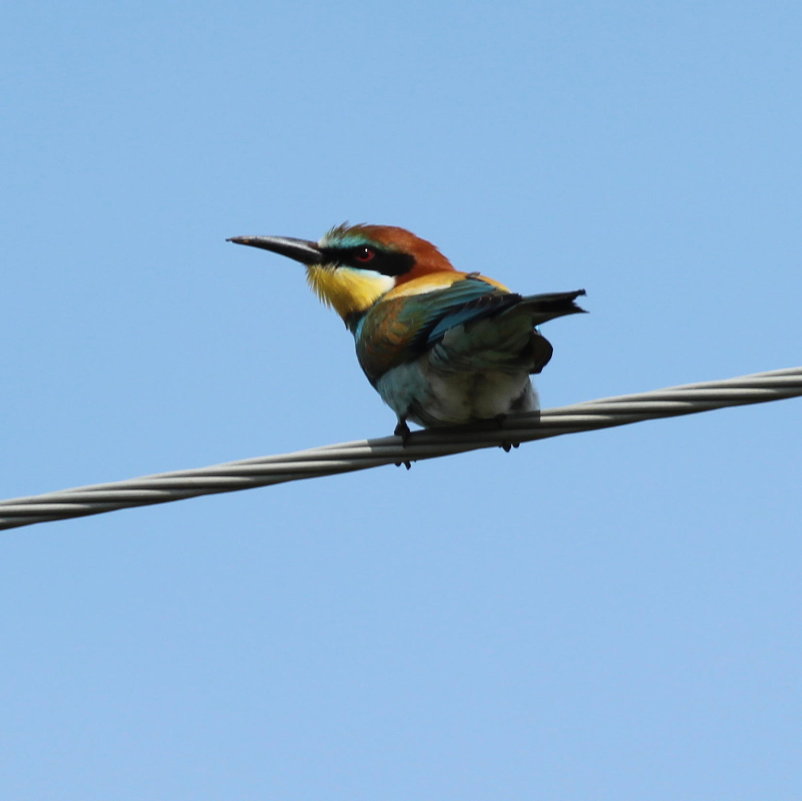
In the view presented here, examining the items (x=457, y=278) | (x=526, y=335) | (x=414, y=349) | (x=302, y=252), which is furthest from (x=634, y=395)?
(x=302, y=252)

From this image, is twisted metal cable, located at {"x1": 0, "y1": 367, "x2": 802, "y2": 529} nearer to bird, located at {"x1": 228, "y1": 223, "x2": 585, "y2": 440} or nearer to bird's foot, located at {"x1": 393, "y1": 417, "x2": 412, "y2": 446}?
bird, located at {"x1": 228, "y1": 223, "x2": 585, "y2": 440}

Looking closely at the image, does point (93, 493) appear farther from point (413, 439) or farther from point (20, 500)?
point (413, 439)

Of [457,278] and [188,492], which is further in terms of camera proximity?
[457,278]

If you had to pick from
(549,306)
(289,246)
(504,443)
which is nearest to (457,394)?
(504,443)

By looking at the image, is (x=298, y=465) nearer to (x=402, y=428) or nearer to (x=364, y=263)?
(x=402, y=428)

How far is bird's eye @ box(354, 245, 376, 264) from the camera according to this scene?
4.78 meters

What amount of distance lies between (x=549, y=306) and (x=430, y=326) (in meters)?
0.76

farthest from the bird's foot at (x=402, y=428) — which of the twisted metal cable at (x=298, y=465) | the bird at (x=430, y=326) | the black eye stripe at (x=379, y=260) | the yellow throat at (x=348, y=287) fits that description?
the twisted metal cable at (x=298, y=465)

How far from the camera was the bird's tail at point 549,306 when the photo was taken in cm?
304

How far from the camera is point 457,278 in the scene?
4266mm

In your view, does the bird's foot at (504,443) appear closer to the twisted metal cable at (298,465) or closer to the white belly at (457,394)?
the white belly at (457,394)

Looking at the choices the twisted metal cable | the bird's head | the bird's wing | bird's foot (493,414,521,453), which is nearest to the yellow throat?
the bird's head

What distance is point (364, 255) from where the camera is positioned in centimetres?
479

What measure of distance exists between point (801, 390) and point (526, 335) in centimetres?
89
